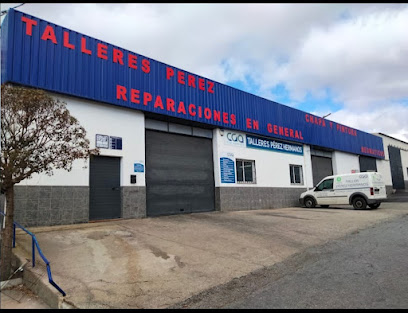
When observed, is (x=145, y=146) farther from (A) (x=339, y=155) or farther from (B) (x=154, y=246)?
(A) (x=339, y=155)

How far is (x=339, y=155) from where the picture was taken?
26.2 meters

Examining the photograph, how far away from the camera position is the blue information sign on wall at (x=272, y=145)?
17.5m

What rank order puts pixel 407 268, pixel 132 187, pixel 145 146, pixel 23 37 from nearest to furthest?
1. pixel 407 268
2. pixel 23 37
3. pixel 132 187
4. pixel 145 146

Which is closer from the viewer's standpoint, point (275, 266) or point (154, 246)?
point (275, 266)

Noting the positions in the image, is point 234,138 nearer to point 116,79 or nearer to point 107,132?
point 116,79

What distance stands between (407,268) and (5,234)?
24.7 ft

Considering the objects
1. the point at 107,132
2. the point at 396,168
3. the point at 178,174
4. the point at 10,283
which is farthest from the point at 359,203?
the point at 396,168

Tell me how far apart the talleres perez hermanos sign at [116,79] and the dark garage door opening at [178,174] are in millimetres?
1200

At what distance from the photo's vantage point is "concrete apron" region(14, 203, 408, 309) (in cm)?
507

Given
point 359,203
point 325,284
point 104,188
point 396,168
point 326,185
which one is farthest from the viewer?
point 396,168

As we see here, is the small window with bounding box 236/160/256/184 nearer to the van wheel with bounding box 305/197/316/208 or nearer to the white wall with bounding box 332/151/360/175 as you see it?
the van wheel with bounding box 305/197/316/208

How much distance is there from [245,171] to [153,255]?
10588mm

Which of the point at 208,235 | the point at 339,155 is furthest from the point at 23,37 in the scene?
the point at 339,155

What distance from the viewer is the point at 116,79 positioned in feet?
37.3
